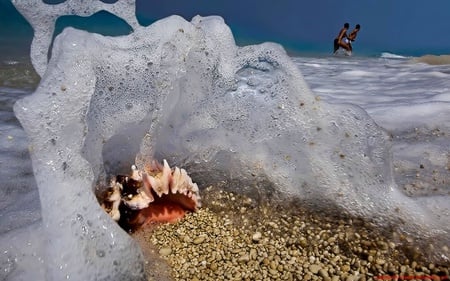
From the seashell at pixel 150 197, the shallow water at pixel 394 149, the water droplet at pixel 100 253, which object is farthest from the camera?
the seashell at pixel 150 197

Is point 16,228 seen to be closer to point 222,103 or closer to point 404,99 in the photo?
point 222,103

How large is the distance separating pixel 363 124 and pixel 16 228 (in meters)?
1.83

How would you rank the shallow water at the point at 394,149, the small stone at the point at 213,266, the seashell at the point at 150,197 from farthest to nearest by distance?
the seashell at the point at 150,197
the shallow water at the point at 394,149
the small stone at the point at 213,266

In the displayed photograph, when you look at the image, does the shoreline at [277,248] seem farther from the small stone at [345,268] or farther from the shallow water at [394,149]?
the shallow water at [394,149]

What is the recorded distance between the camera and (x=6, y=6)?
3594cm

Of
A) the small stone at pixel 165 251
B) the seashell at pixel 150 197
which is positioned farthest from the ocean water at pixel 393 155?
the small stone at pixel 165 251

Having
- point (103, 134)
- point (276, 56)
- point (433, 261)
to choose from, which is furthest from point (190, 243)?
point (276, 56)

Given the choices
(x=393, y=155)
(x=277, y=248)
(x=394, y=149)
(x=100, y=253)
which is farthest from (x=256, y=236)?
(x=394, y=149)

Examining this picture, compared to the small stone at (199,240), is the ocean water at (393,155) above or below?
above

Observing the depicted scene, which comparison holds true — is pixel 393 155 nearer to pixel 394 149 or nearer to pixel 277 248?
pixel 394 149

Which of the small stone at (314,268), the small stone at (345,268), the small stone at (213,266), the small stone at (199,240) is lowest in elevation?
the small stone at (213,266)

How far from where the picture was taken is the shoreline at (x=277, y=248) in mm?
1361

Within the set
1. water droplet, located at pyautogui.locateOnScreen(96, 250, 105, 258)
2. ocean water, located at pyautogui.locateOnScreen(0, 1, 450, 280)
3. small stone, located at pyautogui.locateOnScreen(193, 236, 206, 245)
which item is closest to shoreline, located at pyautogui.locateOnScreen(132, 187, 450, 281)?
small stone, located at pyautogui.locateOnScreen(193, 236, 206, 245)

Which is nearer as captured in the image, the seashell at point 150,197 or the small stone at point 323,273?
the small stone at point 323,273
